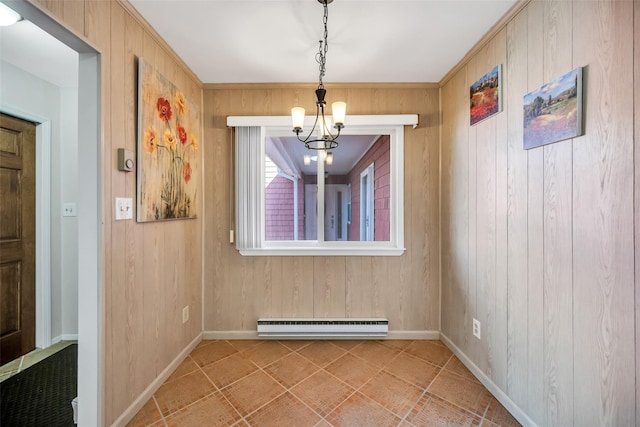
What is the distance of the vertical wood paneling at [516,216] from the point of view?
151cm

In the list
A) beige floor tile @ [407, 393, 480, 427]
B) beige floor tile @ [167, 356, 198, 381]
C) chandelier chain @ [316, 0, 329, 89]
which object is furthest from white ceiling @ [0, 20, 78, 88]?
beige floor tile @ [407, 393, 480, 427]

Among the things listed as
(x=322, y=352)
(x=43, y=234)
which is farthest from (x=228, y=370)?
(x=43, y=234)

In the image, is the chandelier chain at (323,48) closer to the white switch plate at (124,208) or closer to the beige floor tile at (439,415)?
the white switch plate at (124,208)

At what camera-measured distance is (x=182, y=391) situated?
5.90ft

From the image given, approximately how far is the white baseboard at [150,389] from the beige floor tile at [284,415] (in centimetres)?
69

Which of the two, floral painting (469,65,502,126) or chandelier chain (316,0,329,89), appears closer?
chandelier chain (316,0,329,89)

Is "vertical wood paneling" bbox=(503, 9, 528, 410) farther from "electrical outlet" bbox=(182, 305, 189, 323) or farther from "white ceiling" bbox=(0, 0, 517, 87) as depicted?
"electrical outlet" bbox=(182, 305, 189, 323)

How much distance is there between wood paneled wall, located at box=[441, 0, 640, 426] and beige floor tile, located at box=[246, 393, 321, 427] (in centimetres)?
126

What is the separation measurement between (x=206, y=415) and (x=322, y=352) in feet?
3.29

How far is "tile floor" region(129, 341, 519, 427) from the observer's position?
157 cm

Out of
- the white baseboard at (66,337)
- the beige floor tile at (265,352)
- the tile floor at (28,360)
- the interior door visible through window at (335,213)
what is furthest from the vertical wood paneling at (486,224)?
the white baseboard at (66,337)

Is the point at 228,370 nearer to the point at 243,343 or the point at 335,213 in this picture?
the point at 243,343

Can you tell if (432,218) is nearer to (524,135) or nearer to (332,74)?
(524,135)

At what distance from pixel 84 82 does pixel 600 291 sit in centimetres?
261
